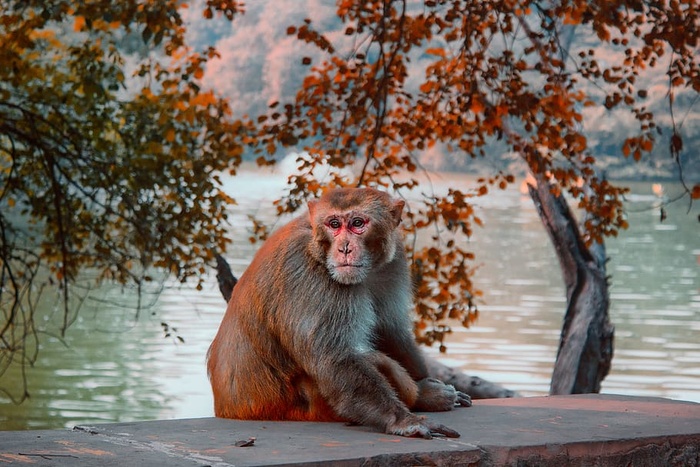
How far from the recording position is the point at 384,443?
4.29m

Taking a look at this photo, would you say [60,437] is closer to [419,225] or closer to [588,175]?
[419,225]

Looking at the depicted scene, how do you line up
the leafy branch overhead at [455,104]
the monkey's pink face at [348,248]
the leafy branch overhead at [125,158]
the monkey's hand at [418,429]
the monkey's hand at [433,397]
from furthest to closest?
the leafy branch overhead at [125,158] → the leafy branch overhead at [455,104] → the monkey's hand at [433,397] → the monkey's pink face at [348,248] → the monkey's hand at [418,429]

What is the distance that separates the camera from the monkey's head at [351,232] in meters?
4.54

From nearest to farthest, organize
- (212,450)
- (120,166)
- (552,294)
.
Answer: (212,450)
(120,166)
(552,294)

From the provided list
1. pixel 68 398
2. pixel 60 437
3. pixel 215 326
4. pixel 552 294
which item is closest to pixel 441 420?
pixel 60 437

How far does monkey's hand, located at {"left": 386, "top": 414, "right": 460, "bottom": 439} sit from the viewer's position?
4418mm

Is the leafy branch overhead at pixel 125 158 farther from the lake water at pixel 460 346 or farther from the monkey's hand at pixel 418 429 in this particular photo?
the monkey's hand at pixel 418 429

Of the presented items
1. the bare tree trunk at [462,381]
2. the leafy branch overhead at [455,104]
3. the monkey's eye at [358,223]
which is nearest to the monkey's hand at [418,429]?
the monkey's eye at [358,223]

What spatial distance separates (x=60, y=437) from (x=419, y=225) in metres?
4.51

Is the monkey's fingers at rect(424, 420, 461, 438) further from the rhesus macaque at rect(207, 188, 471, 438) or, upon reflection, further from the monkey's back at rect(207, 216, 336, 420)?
the monkey's back at rect(207, 216, 336, 420)

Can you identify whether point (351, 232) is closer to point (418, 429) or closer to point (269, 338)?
point (269, 338)

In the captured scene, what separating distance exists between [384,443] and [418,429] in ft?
0.62

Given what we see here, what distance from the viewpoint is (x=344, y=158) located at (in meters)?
8.75

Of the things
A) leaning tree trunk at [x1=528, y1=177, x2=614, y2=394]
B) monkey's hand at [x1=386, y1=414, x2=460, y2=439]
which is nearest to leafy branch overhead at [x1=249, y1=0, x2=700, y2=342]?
leaning tree trunk at [x1=528, y1=177, x2=614, y2=394]
